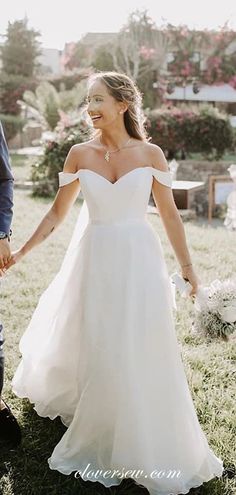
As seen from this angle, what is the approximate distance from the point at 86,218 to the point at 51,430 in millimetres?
1231

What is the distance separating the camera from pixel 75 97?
57.9 ft

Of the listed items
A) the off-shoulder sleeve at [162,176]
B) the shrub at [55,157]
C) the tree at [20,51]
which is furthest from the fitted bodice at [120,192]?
the tree at [20,51]

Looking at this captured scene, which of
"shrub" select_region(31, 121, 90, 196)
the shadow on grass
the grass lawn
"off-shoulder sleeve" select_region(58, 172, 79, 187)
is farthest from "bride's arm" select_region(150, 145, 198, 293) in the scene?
"shrub" select_region(31, 121, 90, 196)

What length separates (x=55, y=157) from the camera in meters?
14.1

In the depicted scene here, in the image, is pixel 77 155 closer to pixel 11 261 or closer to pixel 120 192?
pixel 120 192

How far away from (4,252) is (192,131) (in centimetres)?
1413

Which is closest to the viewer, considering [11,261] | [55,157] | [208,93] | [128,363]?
[128,363]

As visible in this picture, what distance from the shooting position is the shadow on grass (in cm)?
280

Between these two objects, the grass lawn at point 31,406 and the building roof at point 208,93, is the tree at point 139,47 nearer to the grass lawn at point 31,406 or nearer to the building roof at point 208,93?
the building roof at point 208,93

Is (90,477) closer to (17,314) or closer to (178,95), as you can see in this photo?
(17,314)

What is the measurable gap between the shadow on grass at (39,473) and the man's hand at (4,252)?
0.99m

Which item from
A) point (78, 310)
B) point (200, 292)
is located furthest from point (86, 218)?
point (200, 292)

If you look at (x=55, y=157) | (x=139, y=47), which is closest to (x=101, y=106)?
(x=55, y=157)

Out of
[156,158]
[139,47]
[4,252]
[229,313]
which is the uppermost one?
[139,47]
